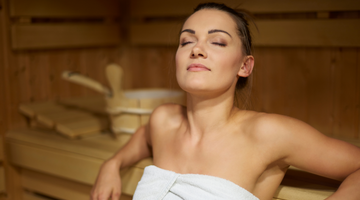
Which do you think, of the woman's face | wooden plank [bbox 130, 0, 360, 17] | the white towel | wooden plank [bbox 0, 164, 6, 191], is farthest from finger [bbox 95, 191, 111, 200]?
wooden plank [bbox 0, 164, 6, 191]

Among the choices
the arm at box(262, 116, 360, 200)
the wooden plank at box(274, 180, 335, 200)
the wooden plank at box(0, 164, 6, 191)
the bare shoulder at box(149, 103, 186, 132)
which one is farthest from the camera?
the wooden plank at box(0, 164, 6, 191)

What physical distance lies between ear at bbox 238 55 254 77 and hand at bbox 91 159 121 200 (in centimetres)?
59

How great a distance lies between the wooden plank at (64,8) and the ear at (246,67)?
1349mm

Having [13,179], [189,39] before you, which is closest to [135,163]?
[189,39]

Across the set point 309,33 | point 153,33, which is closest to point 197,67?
point 309,33

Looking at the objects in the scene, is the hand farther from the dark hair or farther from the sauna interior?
the dark hair

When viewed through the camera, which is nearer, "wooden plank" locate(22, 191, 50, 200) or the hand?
the hand

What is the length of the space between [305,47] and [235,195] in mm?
1027

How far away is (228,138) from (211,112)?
0.32ft

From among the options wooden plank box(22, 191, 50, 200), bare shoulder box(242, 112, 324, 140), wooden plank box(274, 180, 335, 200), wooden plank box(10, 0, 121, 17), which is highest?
wooden plank box(10, 0, 121, 17)

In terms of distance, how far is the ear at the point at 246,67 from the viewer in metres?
1.19

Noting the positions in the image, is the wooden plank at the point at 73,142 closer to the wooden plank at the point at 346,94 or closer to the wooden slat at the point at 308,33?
the wooden slat at the point at 308,33

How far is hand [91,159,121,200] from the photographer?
135cm

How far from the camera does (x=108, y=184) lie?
1375mm
